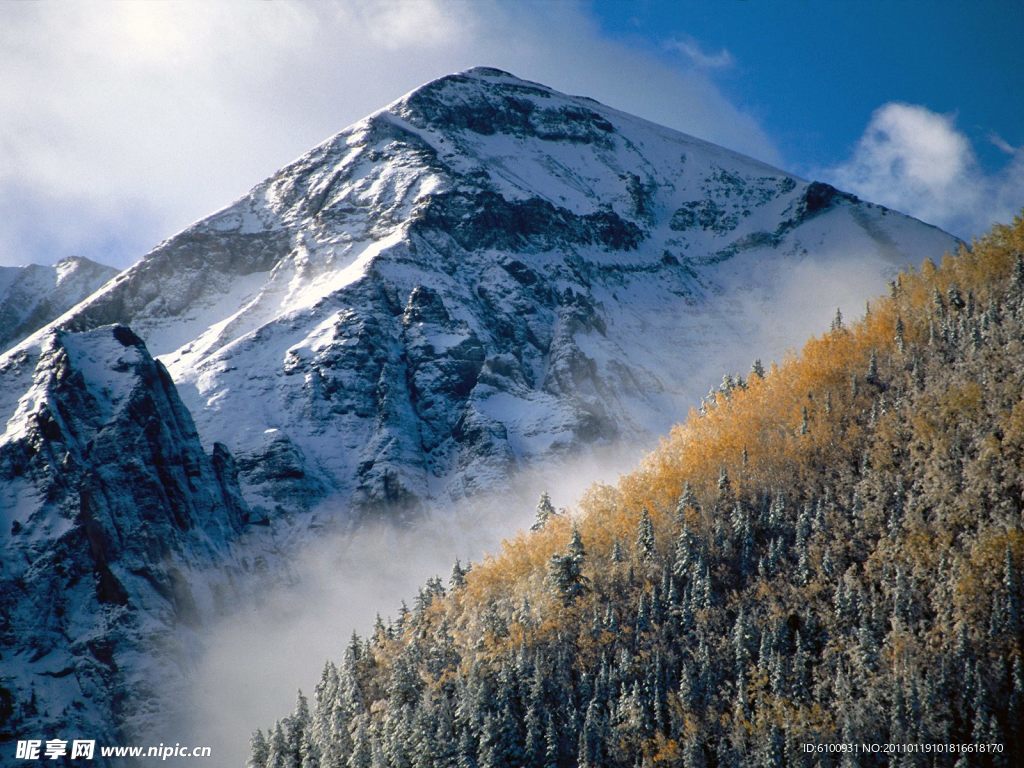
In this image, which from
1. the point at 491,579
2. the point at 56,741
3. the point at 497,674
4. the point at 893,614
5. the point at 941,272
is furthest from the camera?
the point at 56,741

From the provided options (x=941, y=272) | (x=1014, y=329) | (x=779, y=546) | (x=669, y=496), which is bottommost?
(x=779, y=546)

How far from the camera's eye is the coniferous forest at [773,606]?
330ft

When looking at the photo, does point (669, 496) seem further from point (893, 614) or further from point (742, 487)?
point (893, 614)

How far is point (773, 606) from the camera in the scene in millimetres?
113312

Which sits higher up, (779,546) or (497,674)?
(779,546)

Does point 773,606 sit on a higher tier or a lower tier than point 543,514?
lower

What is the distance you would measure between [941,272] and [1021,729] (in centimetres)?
8411

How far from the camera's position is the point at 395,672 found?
398 ft

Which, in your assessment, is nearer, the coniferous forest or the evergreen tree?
the coniferous forest

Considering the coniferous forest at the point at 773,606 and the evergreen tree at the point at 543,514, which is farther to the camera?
the evergreen tree at the point at 543,514

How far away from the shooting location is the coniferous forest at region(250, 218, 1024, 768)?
330 feet

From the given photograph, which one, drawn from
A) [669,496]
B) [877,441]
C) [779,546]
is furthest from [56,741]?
[877,441]

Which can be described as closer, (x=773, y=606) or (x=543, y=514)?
(x=773, y=606)

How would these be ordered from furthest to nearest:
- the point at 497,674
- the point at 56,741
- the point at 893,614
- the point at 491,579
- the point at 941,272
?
1. the point at 56,741
2. the point at 941,272
3. the point at 491,579
4. the point at 497,674
5. the point at 893,614
